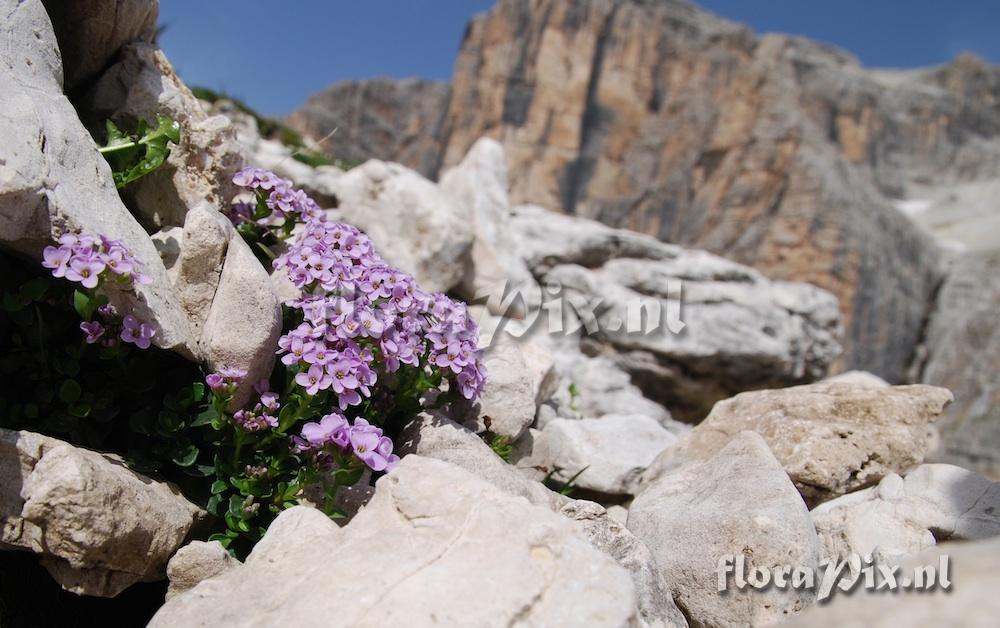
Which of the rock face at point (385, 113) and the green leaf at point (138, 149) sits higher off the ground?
the rock face at point (385, 113)

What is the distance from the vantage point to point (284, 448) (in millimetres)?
3105

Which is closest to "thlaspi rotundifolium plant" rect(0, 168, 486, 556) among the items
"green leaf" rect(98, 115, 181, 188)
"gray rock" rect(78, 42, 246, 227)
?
"green leaf" rect(98, 115, 181, 188)

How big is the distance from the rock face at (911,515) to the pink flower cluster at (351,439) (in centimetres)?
217

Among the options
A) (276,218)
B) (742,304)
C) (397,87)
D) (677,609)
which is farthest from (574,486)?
(397,87)

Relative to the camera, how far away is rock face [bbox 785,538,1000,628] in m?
1.55

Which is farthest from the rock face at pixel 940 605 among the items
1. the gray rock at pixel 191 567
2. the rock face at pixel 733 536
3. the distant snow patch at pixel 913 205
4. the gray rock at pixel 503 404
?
the distant snow patch at pixel 913 205

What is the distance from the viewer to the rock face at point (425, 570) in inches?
84.0

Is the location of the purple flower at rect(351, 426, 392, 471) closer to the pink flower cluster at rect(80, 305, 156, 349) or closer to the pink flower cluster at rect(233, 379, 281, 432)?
the pink flower cluster at rect(233, 379, 281, 432)

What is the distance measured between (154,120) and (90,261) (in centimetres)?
148

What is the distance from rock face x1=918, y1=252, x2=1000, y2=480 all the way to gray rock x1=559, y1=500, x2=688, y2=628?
21971mm

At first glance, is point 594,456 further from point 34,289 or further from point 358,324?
point 34,289

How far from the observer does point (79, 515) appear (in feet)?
8.31

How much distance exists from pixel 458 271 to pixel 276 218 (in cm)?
253

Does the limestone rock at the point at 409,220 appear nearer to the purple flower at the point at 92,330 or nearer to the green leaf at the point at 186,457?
the green leaf at the point at 186,457
